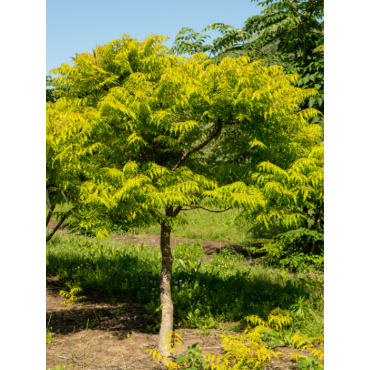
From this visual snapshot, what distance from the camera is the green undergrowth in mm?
5984

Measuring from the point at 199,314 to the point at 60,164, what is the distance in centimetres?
366

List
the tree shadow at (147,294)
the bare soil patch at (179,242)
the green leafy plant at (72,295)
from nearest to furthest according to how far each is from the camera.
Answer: the tree shadow at (147,294) → the green leafy plant at (72,295) → the bare soil patch at (179,242)

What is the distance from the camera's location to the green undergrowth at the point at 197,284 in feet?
19.6

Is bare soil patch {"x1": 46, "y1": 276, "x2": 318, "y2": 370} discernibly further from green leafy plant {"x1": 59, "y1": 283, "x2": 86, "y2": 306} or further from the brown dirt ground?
green leafy plant {"x1": 59, "y1": 283, "x2": 86, "y2": 306}

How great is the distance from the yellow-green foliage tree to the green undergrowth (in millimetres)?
1459

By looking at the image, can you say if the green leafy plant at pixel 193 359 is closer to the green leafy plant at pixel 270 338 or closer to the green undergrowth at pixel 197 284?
the green leafy plant at pixel 270 338

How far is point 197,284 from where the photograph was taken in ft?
22.9

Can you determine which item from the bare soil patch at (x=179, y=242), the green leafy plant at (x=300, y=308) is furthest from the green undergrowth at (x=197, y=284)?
the bare soil patch at (x=179, y=242)

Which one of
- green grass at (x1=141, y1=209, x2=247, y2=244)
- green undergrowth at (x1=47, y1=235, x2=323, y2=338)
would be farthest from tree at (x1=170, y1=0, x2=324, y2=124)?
green grass at (x1=141, y1=209, x2=247, y2=244)

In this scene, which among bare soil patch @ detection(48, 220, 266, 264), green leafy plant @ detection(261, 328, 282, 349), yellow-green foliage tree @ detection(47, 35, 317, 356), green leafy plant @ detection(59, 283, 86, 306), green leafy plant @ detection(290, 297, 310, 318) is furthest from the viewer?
bare soil patch @ detection(48, 220, 266, 264)

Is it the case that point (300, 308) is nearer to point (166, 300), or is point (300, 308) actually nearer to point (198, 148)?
point (166, 300)

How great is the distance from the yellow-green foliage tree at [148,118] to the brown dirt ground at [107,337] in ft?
1.42

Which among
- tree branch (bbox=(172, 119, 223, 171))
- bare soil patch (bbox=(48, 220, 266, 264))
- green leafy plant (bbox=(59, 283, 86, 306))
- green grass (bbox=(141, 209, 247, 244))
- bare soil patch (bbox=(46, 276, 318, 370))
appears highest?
tree branch (bbox=(172, 119, 223, 171))
